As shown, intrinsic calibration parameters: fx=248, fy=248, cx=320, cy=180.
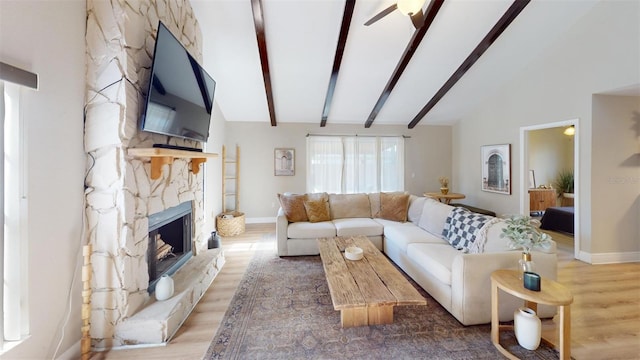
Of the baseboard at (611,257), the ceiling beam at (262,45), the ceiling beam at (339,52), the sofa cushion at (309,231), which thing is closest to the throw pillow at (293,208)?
the sofa cushion at (309,231)

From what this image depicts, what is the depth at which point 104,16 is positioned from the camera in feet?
6.11

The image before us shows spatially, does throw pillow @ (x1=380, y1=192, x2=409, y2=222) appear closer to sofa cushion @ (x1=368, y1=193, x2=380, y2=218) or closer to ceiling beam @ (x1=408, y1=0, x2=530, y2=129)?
sofa cushion @ (x1=368, y1=193, x2=380, y2=218)

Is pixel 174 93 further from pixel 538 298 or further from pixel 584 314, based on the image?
pixel 584 314

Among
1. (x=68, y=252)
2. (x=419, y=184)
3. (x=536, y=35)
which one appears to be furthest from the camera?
(x=419, y=184)

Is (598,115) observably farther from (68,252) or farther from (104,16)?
(68,252)

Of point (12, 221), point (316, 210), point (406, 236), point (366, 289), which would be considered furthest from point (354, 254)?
point (12, 221)

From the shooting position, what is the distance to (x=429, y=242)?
297 cm

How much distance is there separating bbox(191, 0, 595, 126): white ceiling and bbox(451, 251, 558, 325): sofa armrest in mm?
3020

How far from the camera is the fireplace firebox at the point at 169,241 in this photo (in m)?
2.29

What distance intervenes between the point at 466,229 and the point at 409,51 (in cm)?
269

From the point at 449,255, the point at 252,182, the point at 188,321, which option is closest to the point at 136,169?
the point at 188,321

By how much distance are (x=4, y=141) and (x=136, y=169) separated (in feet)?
2.28

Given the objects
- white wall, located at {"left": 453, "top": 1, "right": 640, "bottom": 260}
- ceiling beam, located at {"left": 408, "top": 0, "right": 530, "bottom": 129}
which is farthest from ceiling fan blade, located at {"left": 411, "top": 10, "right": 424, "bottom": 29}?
white wall, located at {"left": 453, "top": 1, "right": 640, "bottom": 260}

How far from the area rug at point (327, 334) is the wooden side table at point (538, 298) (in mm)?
119
